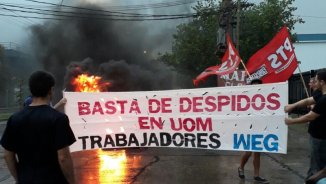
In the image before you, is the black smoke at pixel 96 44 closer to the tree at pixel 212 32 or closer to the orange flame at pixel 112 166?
the tree at pixel 212 32

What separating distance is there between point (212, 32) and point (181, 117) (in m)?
16.6

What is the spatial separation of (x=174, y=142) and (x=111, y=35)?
2161 cm

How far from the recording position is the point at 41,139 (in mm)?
3195

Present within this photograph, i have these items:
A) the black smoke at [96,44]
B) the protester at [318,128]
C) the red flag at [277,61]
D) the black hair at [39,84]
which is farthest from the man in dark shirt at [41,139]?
the black smoke at [96,44]

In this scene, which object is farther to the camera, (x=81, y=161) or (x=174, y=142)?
(x=81, y=161)

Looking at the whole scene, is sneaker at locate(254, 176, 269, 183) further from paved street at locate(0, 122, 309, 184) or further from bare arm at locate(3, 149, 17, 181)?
bare arm at locate(3, 149, 17, 181)

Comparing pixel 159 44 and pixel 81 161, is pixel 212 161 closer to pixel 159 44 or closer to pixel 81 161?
A: pixel 81 161

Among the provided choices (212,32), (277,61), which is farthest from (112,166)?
(212,32)

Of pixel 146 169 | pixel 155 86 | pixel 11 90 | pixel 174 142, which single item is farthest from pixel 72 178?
pixel 11 90

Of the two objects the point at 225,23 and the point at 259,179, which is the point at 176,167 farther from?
the point at 225,23

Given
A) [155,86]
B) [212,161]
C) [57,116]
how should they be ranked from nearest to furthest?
[57,116] → [212,161] → [155,86]

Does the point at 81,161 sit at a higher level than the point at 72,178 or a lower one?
lower

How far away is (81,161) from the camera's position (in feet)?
30.9

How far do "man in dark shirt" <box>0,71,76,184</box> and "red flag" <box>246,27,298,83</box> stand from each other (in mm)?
5679
